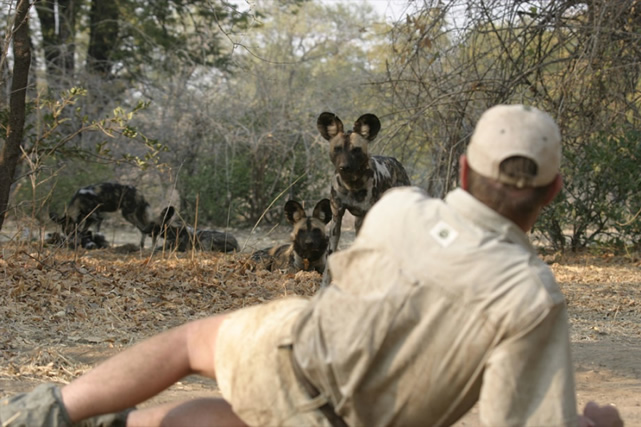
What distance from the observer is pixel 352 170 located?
272 inches

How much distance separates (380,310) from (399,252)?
0.47 feet

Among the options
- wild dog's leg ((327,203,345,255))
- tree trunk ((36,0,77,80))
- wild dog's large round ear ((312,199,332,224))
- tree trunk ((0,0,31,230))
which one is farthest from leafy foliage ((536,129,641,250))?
tree trunk ((36,0,77,80))

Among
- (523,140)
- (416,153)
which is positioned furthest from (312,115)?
(523,140)

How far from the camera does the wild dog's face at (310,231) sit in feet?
25.8

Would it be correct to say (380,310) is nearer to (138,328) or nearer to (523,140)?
(523,140)

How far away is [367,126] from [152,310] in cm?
254

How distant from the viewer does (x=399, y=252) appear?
198 cm

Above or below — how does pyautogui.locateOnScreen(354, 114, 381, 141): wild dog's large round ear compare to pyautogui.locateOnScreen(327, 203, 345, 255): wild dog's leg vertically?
above

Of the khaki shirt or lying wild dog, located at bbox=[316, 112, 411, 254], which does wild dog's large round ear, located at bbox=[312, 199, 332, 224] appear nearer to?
lying wild dog, located at bbox=[316, 112, 411, 254]

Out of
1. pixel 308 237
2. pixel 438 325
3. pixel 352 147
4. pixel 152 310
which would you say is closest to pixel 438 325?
pixel 438 325

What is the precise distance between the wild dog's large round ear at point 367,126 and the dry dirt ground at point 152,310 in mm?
1335

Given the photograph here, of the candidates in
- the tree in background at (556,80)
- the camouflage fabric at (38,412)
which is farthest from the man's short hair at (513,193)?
the tree in background at (556,80)

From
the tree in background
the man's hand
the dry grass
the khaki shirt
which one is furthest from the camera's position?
the tree in background

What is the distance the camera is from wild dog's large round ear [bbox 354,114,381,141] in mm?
7004
